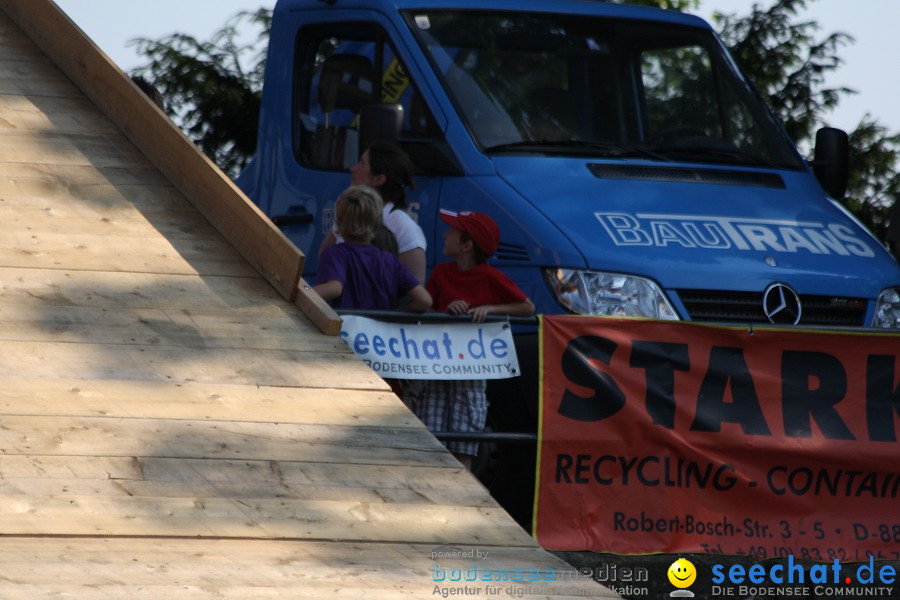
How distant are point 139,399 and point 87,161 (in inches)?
83.4

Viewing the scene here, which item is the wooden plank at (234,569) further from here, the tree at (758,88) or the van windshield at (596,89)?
the tree at (758,88)

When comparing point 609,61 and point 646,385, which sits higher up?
point 609,61

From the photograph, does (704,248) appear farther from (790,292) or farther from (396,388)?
(396,388)

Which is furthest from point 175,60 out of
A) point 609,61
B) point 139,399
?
point 139,399

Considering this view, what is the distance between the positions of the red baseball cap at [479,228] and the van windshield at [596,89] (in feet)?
2.60

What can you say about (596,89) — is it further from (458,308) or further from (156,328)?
(156,328)

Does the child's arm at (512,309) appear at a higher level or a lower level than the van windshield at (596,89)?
lower

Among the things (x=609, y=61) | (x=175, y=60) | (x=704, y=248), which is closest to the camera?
(x=704, y=248)

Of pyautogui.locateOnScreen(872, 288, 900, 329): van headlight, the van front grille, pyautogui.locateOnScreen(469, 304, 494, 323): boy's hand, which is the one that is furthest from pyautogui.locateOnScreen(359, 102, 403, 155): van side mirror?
pyautogui.locateOnScreen(872, 288, 900, 329): van headlight

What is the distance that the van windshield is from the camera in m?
8.34

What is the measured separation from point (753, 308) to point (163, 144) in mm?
3042

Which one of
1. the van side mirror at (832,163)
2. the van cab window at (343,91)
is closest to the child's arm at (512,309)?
the van cab window at (343,91)

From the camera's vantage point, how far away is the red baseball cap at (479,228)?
24.1ft

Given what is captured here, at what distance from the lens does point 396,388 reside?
23.7 ft
